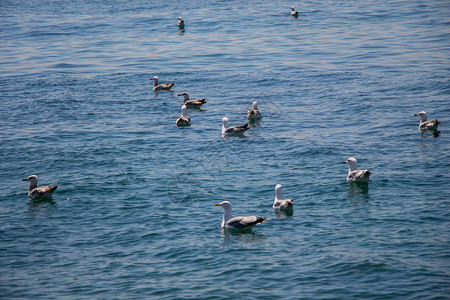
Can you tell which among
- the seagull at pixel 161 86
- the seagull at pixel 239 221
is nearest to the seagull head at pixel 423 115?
the seagull at pixel 239 221

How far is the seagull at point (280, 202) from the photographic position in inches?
873

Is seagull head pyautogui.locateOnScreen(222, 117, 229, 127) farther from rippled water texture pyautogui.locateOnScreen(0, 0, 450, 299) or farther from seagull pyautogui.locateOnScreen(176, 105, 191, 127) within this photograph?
seagull pyautogui.locateOnScreen(176, 105, 191, 127)

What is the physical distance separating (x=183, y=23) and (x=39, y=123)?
107 ft

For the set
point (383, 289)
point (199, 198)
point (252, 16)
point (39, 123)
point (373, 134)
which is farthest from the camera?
point (252, 16)

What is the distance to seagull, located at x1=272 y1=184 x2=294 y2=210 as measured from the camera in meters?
22.2

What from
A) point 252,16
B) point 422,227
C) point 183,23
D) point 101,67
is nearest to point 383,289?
point 422,227

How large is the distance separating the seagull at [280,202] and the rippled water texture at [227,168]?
0.44 metres

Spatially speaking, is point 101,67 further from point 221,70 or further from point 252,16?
point 252,16

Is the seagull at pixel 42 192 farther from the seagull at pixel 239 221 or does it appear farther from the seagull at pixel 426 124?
the seagull at pixel 426 124

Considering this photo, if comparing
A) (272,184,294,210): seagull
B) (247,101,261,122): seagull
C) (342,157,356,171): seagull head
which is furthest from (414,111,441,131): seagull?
(272,184,294,210): seagull

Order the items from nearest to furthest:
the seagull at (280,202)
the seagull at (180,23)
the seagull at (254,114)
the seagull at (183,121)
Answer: the seagull at (280,202) → the seagull at (183,121) → the seagull at (254,114) → the seagull at (180,23)

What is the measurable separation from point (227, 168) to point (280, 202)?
5553mm

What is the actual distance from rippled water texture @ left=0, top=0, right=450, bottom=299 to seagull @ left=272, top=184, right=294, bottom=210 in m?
0.44

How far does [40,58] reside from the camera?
52.9 m
